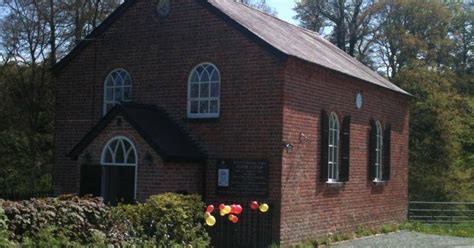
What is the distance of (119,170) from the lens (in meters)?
18.2

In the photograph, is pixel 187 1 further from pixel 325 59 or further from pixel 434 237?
pixel 434 237

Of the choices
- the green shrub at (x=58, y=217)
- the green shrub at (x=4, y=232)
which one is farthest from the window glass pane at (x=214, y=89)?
the green shrub at (x=4, y=232)

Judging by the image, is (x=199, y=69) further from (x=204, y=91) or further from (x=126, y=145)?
(x=126, y=145)

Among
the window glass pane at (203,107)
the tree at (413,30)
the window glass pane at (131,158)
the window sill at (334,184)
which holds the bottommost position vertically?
the window sill at (334,184)

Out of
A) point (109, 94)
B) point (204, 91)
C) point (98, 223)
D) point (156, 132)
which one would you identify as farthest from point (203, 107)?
point (98, 223)

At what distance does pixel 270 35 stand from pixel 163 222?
23.6ft

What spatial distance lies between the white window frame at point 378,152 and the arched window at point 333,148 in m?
3.27

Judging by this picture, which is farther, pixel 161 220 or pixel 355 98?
pixel 355 98

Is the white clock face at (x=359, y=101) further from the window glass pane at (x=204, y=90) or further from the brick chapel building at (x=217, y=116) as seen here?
the window glass pane at (x=204, y=90)

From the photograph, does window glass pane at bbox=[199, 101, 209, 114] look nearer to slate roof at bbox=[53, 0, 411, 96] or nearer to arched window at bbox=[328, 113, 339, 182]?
slate roof at bbox=[53, 0, 411, 96]

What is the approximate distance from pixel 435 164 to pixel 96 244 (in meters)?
27.7

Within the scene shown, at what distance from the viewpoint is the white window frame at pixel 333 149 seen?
19.4 m

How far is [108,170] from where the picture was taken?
59.0 ft

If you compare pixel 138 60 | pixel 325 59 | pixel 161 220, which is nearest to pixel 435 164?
pixel 325 59
